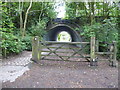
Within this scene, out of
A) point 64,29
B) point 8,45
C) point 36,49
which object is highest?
point 64,29

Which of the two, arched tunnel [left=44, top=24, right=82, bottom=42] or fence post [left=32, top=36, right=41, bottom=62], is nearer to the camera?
fence post [left=32, top=36, right=41, bottom=62]

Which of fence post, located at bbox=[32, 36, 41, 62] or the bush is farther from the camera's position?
the bush

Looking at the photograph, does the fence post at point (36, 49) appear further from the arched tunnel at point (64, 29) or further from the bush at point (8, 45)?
the arched tunnel at point (64, 29)

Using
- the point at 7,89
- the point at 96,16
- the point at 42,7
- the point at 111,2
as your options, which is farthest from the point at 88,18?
the point at 7,89

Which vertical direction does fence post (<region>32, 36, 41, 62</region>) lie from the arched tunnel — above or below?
below

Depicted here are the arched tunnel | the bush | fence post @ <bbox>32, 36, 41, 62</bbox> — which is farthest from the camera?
the arched tunnel

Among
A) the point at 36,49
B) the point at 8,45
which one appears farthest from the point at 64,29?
the point at 36,49

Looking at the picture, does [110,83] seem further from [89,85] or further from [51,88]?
[51,88]

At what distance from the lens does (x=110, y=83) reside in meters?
2.60

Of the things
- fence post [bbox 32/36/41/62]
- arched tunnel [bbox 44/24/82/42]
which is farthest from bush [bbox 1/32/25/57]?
arched tunnel [bbox 44/24/82/42]

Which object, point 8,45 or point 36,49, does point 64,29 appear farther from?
point 36,49

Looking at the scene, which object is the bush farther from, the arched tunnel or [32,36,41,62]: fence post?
the arched tunnel

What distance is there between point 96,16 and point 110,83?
6489 millimetres

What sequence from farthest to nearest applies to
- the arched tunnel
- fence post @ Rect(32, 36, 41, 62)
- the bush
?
the arched tunnel
the bush
fence post @ Rect(32, 36, 41, 62)
